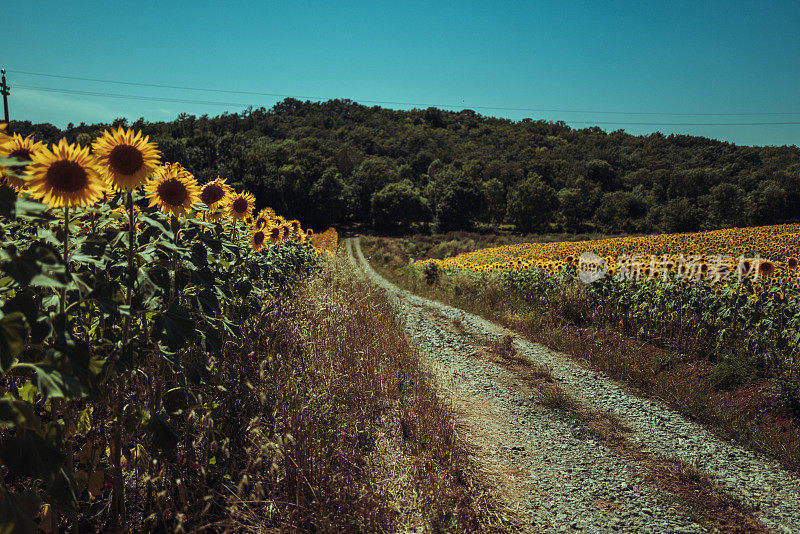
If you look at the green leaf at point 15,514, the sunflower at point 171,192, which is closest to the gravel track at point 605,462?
the green leaf at point 15,514

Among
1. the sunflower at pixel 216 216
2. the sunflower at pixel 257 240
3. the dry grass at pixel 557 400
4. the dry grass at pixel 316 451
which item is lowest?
the dry grass at pixel 557 400

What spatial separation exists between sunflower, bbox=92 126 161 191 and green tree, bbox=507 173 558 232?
56734 mm

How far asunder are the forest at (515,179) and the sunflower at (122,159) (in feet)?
154

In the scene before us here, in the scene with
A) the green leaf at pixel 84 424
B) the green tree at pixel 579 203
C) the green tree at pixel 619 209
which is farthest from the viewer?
the green tree at pixel 579 203

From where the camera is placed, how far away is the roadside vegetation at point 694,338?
4.90 metres

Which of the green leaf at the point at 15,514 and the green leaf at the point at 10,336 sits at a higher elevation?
the green leaf at the point at 10,336

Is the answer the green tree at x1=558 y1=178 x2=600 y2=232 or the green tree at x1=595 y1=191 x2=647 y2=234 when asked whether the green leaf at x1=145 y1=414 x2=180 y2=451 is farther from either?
the green tree at x1=558 y1=178 x2=600 y2=232

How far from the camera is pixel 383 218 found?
60.3 meters

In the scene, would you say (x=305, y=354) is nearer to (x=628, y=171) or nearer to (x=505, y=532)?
(x=505, y=532)

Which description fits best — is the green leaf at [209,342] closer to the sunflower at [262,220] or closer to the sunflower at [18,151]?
the sunflower at [18,151]

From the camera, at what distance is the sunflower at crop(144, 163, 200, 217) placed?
263 centimetres

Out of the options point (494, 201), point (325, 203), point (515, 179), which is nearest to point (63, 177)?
point (325, 203)

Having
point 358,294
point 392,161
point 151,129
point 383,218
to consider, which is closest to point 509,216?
point 383,218

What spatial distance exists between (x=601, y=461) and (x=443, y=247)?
107 feet
